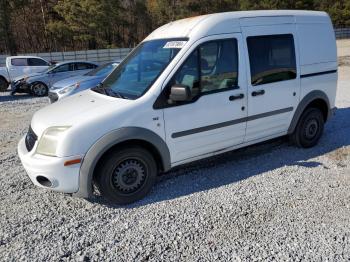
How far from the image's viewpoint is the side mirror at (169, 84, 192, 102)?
153 inches

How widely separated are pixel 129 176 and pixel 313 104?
11.1 feet

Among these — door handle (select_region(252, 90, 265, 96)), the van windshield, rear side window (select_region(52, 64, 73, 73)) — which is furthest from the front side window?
rear side window (select_region(52, 64, 73, 73))

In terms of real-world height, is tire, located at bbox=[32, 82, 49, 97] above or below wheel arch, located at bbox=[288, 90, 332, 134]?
below

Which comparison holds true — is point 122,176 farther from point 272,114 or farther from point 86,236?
point 272,114

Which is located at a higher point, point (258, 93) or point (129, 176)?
point (258, 93)

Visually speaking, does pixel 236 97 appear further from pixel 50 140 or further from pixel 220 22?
pixel 50 140

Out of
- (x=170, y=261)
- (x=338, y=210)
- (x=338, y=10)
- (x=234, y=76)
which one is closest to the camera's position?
(x=170, y=261)

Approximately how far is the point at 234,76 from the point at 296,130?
1.71m

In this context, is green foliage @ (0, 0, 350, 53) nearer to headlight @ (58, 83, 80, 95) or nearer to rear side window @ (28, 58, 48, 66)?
rear side window @ (28, 58, 48, 66)

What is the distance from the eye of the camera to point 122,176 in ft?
13.2

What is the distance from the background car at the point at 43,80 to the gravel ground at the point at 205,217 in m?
9.05

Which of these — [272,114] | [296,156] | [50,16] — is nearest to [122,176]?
[272,114]

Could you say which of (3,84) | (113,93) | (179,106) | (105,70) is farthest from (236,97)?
(3,84)

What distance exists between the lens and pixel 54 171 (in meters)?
3.67
